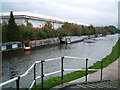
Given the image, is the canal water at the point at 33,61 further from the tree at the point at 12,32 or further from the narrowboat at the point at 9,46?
the tree at the point at 12,32

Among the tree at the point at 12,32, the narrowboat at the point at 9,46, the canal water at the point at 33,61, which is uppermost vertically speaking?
the tree at the point at 12,32

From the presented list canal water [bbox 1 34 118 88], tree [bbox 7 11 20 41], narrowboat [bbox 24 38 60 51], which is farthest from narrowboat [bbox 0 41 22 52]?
tree [bbox 7 11 20 41]

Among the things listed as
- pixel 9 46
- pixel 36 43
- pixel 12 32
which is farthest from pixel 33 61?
pixel 36 43

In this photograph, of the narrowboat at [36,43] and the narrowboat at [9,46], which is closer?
the narrowboat at [9,46]

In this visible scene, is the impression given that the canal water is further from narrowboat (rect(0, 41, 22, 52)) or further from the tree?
the tree

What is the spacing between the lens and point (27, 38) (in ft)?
82.4

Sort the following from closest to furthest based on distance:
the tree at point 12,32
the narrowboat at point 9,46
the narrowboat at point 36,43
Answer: the narrowboat at point 9,46, the tree at point 12,32, the narrowboat at point 36,43

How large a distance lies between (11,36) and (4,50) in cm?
383

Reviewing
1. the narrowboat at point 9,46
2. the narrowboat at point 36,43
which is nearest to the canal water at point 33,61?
the narrowboat at point 9,46

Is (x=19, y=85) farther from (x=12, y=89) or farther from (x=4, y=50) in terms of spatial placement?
(x=4, y=50)

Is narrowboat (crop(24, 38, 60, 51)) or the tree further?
narrowboat (crop(24, 38, 60, 51))

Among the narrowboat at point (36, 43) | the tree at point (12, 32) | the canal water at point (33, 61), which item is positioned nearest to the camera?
the canal water at point (33, 61)

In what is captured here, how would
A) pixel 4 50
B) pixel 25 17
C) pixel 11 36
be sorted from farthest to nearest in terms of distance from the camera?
pixel 25 17 → pixel 11 36 → pixel 4 50

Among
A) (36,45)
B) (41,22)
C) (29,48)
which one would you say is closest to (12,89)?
(29,48)
